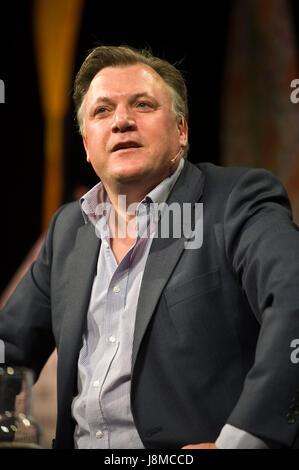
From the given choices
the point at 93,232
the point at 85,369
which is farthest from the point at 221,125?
the point at 85,369

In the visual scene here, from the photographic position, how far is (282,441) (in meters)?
1.11

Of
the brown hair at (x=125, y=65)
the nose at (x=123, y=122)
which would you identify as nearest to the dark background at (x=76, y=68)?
the brown hair at (x=125, y=65)

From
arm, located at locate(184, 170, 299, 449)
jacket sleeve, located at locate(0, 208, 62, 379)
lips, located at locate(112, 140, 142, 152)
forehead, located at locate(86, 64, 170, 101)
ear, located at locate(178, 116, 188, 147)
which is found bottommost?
jacket sleeve, located at locate(0, 208, 62, 379)

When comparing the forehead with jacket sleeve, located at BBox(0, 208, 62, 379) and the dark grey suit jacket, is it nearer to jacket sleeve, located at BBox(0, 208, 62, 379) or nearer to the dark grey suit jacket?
the dark grey suit jacket

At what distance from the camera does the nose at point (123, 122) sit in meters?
1.63

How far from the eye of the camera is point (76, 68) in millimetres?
2814

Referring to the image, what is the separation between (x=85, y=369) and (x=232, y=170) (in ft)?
2.22

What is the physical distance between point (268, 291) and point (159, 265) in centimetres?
35

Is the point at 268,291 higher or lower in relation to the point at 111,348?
higher

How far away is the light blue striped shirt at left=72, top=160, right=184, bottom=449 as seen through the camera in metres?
1.43

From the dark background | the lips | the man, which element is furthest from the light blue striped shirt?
the dark background

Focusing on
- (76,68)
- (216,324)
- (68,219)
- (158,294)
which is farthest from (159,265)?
(76,68)

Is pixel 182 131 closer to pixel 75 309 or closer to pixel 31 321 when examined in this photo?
pixel 75 309

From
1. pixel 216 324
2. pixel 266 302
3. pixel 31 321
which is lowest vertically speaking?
pixel 31 321
